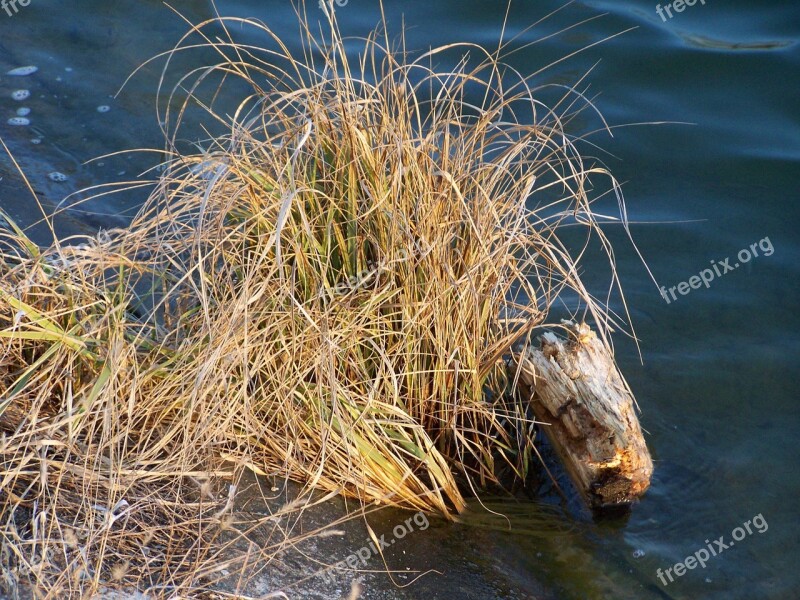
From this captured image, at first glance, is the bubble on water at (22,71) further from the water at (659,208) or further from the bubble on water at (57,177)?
the bubble on water at (57,177)

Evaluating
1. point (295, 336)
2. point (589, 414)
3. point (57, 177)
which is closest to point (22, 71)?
point (57, 177)

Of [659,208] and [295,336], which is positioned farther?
[659,208]

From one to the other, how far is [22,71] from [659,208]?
171 inches

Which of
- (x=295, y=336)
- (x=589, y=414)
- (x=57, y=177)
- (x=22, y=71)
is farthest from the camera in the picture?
(x=22, y=71)

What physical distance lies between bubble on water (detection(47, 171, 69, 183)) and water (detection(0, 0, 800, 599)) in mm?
48

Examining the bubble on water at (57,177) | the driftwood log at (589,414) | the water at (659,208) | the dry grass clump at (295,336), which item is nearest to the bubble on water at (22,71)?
the water at (659,208)

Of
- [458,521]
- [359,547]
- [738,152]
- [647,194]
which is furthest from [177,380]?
[738,152]

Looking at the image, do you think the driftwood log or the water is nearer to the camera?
the driftwood log

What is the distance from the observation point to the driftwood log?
2928 mm

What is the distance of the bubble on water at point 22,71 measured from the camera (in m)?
5.81

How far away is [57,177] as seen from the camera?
4.89 m

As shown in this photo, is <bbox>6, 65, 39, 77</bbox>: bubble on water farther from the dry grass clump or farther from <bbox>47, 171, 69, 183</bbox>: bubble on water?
the dry grass clump

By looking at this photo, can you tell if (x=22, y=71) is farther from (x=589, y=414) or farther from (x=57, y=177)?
(x=589, y=414)

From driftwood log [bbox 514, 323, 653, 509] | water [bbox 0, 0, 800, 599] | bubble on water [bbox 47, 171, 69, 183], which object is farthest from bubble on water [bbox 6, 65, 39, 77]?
driftwood log [bbox 514, 323, 653, 509]
